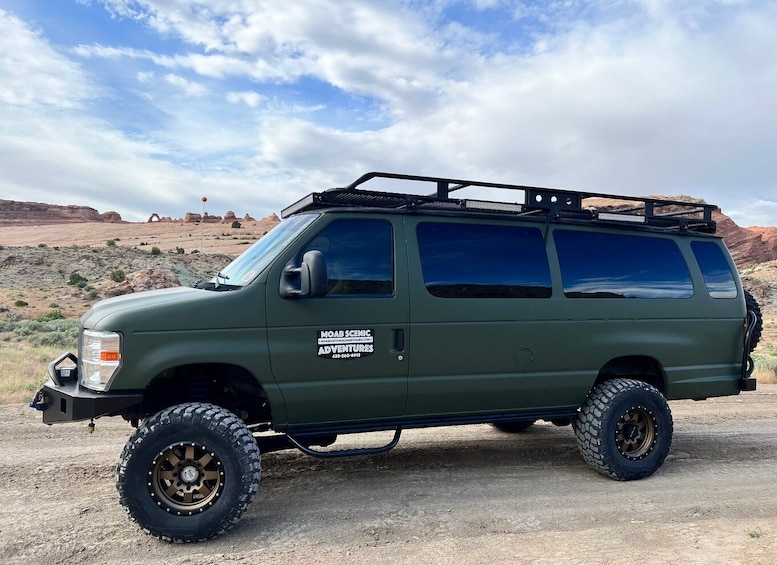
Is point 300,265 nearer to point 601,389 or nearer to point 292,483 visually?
point 292,483

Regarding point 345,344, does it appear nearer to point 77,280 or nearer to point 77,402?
point 77,402

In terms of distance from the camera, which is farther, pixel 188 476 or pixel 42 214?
pixel 42 214

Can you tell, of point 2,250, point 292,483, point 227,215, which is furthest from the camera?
point 227,215

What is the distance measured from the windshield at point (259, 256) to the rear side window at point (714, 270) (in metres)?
3.93

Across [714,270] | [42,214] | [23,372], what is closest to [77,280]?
[23,372]

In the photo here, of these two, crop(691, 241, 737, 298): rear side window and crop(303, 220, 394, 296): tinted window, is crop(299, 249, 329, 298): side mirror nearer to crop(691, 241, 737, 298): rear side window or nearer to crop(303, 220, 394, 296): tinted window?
crop(303, 220, 394, 296): tinted window

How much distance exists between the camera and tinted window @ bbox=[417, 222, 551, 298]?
4.87m

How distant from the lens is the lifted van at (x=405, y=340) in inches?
161

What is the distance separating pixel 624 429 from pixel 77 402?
14.8 feet

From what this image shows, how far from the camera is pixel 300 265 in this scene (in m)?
4.48

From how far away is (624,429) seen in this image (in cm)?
549

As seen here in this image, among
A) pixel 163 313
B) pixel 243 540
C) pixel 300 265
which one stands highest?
pixel 300 265

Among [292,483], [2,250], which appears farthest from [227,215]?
[292,483]

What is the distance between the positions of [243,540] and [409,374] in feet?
5.50
